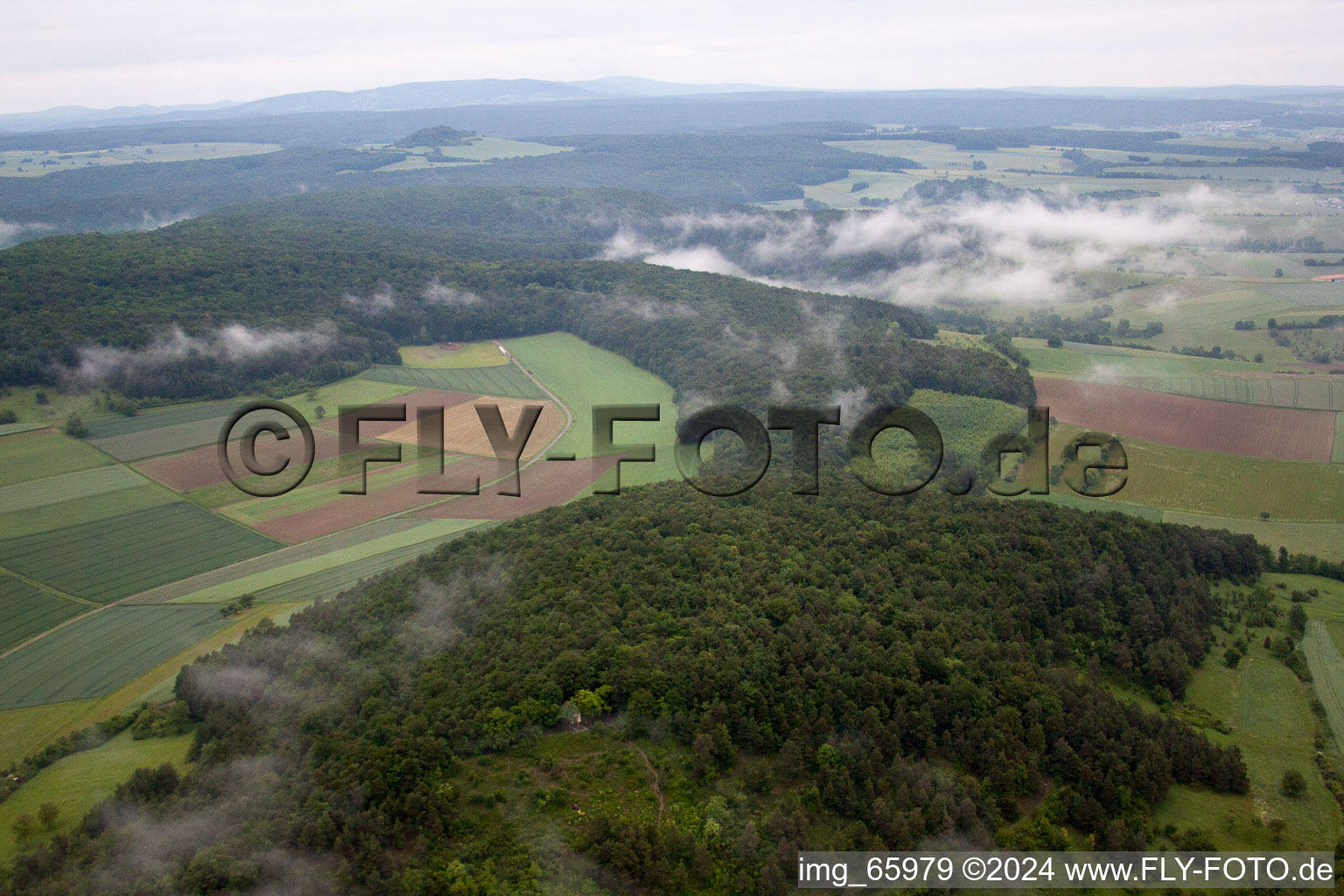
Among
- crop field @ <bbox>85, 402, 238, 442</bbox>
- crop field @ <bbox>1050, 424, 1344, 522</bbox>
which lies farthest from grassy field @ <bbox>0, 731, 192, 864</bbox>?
crop field @ <bbox>1050, 424, 1344, 522</bbox>

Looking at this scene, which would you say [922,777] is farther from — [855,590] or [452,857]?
[452,857]

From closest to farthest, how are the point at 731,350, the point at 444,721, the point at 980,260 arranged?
the point at 444,721, the point at 731,350, the point at 980,260

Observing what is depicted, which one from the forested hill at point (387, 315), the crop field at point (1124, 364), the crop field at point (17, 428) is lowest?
the crop field at point (17, 428)

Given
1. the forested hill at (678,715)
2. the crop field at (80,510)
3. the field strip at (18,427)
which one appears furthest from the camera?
the field strip at (18,427)

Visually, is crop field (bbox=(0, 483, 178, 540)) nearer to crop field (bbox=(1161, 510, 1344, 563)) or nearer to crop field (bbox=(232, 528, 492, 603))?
crop field (bbox=(232, 528, 492, 603))

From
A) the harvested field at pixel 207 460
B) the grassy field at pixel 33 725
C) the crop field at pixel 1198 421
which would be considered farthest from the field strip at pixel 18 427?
the crop field at pixel 1198 421

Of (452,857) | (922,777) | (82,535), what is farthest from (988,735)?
(82,535)

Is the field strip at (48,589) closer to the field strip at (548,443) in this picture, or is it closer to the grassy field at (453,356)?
the field strip at (548,443)
